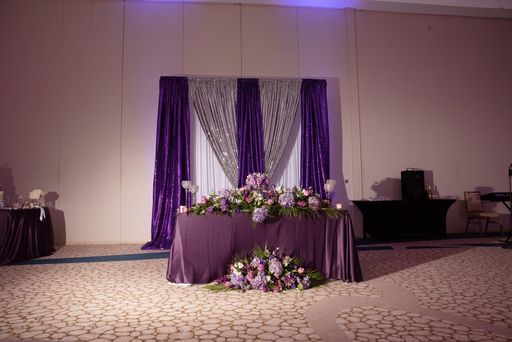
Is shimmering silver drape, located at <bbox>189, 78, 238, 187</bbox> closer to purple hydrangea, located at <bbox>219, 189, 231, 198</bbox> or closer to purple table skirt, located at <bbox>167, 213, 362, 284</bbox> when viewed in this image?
purple hydrangea, located at <bbox>219, 189, 231, 198</bbox>

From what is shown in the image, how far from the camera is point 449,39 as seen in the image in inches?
332

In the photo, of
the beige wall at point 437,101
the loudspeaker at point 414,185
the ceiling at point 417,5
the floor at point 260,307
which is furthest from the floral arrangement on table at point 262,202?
the ceiling at point 417,5

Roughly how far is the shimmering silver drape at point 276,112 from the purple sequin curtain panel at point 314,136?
0.23 metres

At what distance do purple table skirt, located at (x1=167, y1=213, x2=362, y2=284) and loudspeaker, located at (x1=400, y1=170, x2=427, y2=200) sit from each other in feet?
13.8

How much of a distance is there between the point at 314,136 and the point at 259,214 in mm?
4290

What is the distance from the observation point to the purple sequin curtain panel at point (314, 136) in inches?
295

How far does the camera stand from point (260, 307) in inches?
121

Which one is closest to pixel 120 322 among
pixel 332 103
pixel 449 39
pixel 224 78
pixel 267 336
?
pixel 267 336

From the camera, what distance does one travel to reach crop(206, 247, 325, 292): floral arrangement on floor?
353 cm

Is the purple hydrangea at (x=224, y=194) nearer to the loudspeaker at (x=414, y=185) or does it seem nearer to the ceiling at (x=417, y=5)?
the loudspeaker at (x=414, y=185)

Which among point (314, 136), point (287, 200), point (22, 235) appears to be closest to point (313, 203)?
point (287, 200)

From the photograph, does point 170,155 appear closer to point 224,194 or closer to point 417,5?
point 224,194

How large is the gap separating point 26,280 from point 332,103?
253 inches

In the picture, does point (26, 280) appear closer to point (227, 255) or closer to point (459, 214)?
point (227, 255)
